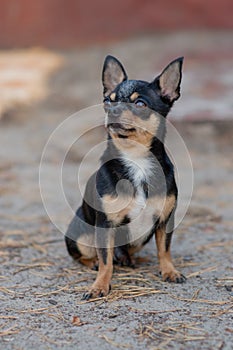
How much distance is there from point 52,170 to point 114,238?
3.32 metres

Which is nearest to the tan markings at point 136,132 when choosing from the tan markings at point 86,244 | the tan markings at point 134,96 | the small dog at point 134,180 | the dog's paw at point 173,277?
the small dog at point 134,180

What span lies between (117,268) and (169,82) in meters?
1.21

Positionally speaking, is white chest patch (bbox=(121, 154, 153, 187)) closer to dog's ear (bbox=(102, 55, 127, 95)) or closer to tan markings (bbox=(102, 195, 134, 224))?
tan markings (bbox=(102, 195, 134, 224))

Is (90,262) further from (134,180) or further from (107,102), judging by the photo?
(107,102)

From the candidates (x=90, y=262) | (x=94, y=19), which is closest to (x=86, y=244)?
(x=90, y=262)

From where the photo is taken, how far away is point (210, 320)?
→ 3213 millimetres

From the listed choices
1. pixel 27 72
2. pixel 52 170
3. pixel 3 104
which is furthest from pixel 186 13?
pixel 52 170

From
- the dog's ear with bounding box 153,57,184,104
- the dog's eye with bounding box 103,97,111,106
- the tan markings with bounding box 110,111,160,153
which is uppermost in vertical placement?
the dog's ear with bounding box 153,57,184,104

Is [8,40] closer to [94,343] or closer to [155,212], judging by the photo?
[155,212]

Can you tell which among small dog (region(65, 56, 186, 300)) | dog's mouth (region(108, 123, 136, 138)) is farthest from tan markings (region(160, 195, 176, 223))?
dog's mouth (region(108, 123, 136, 138))

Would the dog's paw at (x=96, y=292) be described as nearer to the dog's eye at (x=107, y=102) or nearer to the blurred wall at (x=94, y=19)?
the dog's eye at (x=107, y=102)

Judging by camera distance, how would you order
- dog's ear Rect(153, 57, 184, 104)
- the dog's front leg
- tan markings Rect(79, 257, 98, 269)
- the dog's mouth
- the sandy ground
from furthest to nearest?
tan markings Rect(79, 257, 98, 269), dog's ear Rect(153, 57, 184, 104), the dog's front leg, the dog's mouth, the sandy ground

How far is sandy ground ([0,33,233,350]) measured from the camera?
121 inches

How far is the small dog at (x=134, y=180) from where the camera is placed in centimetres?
356
